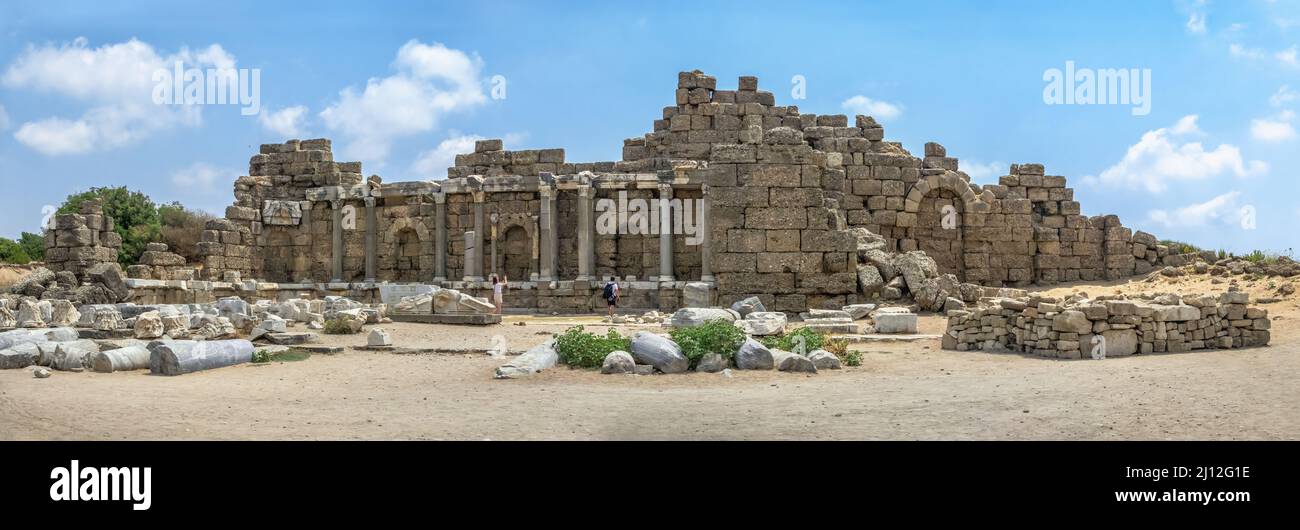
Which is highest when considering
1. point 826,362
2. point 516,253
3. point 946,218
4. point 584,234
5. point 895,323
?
point 946,218

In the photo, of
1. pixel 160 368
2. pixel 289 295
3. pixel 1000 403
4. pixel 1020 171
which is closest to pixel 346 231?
pixel 289 295

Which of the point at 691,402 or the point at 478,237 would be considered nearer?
the point at 691,402

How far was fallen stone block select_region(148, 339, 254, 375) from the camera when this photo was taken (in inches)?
393

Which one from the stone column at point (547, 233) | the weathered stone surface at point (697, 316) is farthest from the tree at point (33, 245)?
the weathered stone surface at point (697, 316)

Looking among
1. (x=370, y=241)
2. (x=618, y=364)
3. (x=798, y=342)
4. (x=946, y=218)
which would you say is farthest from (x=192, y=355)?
(x=946, y=218)

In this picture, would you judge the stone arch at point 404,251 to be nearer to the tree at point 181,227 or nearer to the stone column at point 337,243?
the stone column at point 337,243

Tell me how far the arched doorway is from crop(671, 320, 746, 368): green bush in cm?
1406

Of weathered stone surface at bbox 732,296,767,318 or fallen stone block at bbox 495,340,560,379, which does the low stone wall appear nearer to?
weathered stone surface at bbox 732,296,767,318

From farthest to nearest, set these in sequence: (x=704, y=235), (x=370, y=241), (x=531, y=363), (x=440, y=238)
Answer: (x=370, y=241) → (x=440, y=238) → (x=704, y=235) → (x=531, y=363)

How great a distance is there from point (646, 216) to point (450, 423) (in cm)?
1640

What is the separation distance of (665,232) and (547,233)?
3176 mm

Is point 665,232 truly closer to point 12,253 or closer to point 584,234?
point 584,234

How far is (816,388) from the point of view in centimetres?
877

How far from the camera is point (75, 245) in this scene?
21.1m
